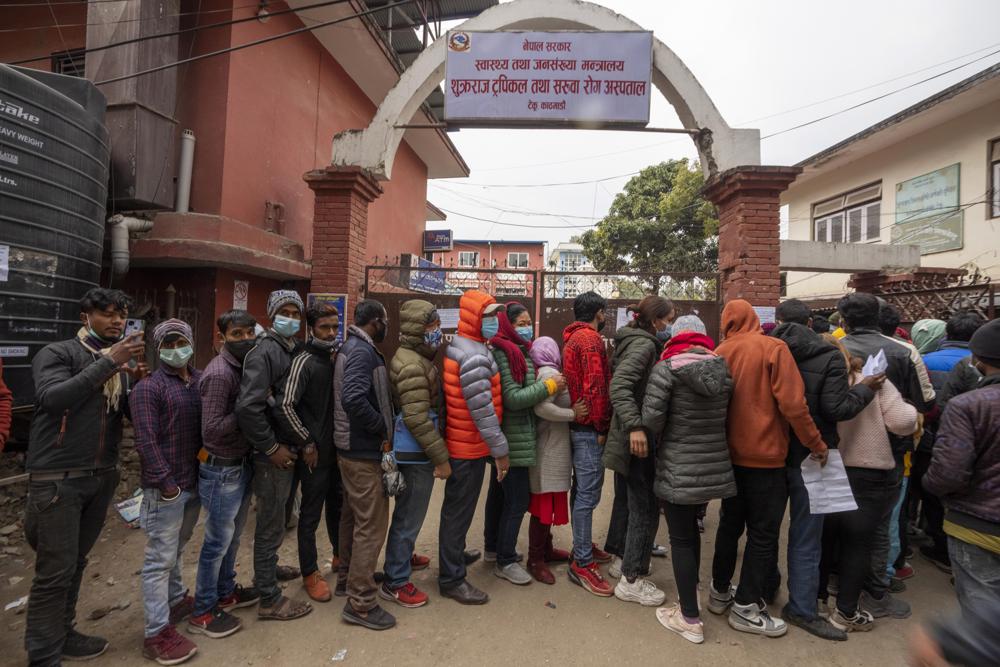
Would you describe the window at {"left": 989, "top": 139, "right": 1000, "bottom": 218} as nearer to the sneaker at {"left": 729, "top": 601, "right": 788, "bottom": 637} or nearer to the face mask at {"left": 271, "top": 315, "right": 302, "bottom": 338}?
the sneaker at {"left": 729, "top": 601, "right": 788, "bottom": 637}

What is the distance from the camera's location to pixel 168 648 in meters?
2.52

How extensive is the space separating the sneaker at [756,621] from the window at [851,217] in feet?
41.1

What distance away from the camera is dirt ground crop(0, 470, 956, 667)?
2.60 m

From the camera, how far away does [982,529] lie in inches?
81.0

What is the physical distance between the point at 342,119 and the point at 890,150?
1247 centimetres

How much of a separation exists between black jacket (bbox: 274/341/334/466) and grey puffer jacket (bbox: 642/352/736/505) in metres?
1.92

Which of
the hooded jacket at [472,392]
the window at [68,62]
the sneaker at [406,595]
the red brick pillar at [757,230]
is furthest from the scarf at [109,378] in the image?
the window at [68,62]

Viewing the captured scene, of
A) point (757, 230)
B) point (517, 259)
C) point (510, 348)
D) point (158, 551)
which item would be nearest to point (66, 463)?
point (158, 551)

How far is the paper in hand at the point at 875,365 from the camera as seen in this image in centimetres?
274

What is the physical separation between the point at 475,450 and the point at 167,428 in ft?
5.56

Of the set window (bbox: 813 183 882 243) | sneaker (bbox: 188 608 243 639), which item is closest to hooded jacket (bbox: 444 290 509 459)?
sneaker (bbox: 188 608 243 639)

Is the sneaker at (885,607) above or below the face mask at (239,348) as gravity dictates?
below

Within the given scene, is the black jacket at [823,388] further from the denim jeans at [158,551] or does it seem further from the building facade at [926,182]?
the building facade at [926,182]

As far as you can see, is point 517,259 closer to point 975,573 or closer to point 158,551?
point 158,551
